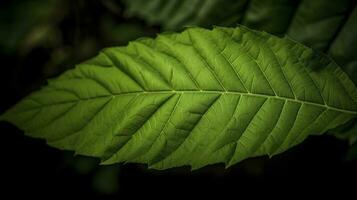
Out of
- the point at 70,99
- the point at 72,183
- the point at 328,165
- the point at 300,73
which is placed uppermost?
the point at 300,73

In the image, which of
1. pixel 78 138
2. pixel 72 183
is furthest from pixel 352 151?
pixel 72 183

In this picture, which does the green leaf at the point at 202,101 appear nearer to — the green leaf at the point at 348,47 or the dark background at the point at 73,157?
the green leaf at the point at 348,47

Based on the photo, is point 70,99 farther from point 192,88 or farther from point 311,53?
point 311,53

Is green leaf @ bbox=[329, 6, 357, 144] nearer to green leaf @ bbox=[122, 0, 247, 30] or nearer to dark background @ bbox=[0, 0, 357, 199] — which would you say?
green leaf @ bbox=[122, 0, 247, 30]

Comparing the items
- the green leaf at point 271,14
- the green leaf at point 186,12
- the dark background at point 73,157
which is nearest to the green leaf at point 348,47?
the green leaf at point 271,14

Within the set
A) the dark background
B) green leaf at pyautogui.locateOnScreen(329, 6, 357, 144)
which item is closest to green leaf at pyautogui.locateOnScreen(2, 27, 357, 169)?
green leaf at pyautogui.locateOnScreen(329, 6, 357, 144)

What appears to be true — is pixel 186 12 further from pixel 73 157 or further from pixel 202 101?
pixel 73 157

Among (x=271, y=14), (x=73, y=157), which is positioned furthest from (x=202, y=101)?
(x=73, y=157)
